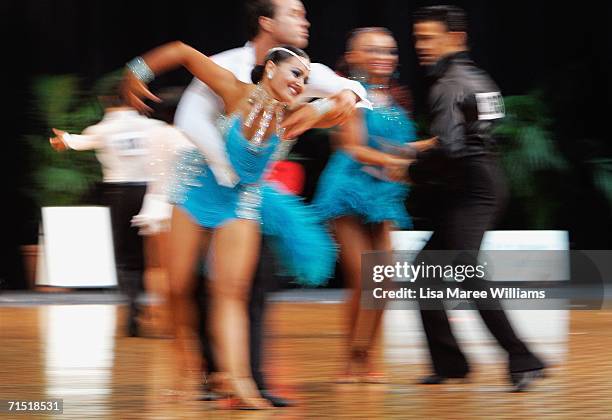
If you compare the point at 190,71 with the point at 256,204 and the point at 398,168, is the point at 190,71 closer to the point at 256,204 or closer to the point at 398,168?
the point at 256,204

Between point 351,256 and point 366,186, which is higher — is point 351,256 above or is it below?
below

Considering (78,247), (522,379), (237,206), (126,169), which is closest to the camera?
(237,206)

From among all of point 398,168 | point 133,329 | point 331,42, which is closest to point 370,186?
point 398,168

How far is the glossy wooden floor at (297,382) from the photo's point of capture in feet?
17.8

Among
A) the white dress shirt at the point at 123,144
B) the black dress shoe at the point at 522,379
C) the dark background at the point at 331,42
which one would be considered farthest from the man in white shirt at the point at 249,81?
the dark background at the point at 331,42

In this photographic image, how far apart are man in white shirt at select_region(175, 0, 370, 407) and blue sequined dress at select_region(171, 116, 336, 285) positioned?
0.06m

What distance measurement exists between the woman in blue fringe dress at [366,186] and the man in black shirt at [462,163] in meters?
0.28

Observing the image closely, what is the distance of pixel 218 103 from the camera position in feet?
18.5

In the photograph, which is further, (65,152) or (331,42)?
(331,42)

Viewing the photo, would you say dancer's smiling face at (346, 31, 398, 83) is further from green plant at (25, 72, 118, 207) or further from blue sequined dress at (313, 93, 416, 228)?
green plant at (25, 72, 118, 207)

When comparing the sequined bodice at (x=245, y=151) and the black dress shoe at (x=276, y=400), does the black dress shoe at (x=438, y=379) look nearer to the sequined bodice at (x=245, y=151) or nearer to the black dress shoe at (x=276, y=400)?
the black dress shoe at (x=276, y=400)

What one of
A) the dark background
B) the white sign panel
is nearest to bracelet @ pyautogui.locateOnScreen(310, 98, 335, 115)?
the white sign panel

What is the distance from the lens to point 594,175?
12.7 m

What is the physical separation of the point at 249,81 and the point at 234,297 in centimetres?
87
